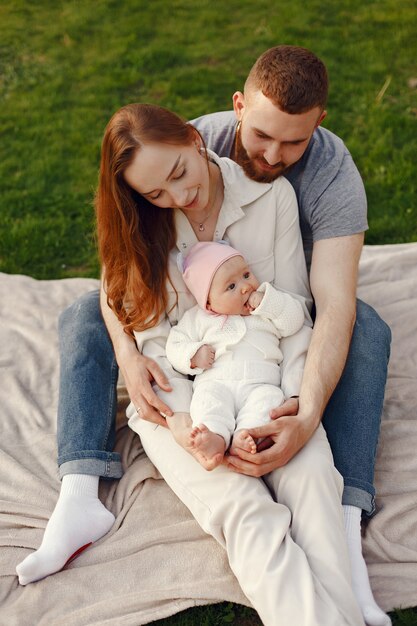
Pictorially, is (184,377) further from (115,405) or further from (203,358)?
(115,405)

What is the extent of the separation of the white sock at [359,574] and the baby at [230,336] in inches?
20.5

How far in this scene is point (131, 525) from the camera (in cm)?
319

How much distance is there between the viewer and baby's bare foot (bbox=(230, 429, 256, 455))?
9.18 ft

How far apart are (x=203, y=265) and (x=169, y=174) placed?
39cm

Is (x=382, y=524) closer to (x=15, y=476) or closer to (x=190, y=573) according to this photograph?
(x=190, y=573)

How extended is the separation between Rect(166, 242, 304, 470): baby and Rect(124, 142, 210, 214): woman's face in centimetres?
26

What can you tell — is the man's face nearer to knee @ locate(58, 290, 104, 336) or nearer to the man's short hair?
the man's short hair

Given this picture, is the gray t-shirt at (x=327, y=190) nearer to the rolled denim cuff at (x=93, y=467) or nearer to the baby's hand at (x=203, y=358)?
the baby's hand at (x=203, y=358)

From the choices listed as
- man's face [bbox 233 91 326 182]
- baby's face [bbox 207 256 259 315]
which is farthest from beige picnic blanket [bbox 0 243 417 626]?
man's face [bbox 233 91 326 182]

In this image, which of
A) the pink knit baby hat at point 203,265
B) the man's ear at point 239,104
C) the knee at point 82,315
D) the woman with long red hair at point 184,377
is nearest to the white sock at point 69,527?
the woman with long red hair at point 184,377

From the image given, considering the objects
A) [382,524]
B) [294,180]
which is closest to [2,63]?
[294,180]

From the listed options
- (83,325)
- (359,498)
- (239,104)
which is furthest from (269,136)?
(359,498)

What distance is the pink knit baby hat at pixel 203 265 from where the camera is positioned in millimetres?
3135

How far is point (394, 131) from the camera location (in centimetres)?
607
